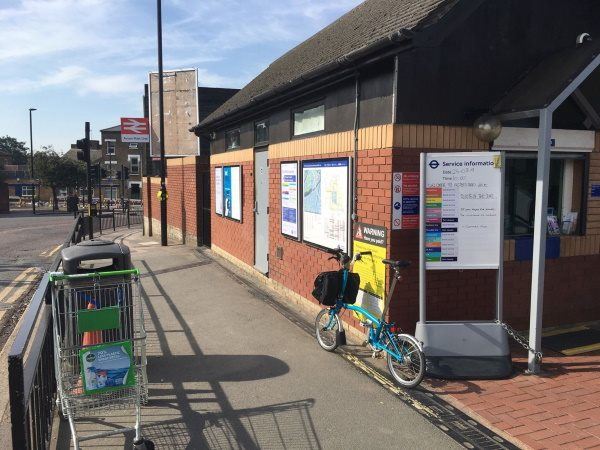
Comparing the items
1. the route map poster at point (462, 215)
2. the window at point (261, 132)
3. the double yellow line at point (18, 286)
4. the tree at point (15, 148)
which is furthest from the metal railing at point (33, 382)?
the tree at point (15, 148)

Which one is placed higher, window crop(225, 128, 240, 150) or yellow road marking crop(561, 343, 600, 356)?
window crop(225, 128, 240, 150)

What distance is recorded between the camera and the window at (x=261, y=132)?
356 inches

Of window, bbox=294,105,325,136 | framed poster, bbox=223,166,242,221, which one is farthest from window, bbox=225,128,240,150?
window, bbox=294,105,325,136

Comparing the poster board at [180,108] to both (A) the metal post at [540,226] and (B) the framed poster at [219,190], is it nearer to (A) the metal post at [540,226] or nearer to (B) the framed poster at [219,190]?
(B) the framed poster at [219,190]

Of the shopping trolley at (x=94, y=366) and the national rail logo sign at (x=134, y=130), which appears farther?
the national rail logo sign at (x=134, y=130)

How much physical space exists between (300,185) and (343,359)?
9.60ft

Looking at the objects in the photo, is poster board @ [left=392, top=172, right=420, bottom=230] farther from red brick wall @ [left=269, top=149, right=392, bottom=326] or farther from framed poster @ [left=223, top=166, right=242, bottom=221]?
framed poster @ [left=223, top=166, right=242, bottom=221]

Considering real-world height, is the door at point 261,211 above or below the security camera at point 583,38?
below

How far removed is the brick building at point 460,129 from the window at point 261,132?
5.65 feet

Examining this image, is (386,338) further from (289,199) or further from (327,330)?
(289,199)

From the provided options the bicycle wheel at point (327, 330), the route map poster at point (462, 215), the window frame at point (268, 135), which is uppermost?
the window frame at point (268, 135)

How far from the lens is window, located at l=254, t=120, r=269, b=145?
905cm

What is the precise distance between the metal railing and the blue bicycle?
9.27 ft

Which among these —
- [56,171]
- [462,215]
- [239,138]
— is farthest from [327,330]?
[56,171]
